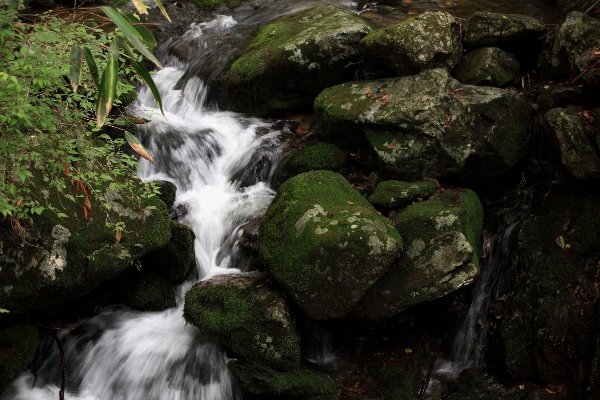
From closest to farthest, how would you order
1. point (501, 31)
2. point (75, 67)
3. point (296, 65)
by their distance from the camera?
point (75, 67) < point (501, 31) < point (296, 65)

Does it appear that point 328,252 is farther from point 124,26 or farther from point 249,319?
point 124,26

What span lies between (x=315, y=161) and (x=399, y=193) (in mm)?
1388

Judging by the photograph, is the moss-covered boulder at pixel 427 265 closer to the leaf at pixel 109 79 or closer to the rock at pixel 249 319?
the rock at pixel 249 319

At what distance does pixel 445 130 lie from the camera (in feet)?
20.1

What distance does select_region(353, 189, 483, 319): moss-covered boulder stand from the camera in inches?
202

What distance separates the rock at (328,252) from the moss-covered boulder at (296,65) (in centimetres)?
325

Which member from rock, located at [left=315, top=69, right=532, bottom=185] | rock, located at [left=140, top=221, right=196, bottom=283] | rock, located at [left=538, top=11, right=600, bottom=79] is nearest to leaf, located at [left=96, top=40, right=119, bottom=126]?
rock, located at [left=140, top=221, right=196, bottom=283]

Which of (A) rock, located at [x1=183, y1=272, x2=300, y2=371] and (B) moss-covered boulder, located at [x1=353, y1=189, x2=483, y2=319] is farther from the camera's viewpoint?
(B) moss-covered boulder, located at [x1=353, y1=189, x2=483, y2=319]

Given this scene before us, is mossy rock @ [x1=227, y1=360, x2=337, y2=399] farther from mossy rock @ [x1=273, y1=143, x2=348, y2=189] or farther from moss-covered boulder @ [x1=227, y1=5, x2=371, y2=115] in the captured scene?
moss-covered boulder @ [x1=227, y1=5, x2=371, y2=115]

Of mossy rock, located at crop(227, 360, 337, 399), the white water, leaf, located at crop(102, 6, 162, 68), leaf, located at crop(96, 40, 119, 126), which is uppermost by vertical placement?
leaf, located at crop(102, 6, 162, 68)

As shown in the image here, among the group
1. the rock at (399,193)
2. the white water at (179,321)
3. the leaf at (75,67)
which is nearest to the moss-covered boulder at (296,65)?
the white water at (179,321)

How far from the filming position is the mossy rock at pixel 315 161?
682 centimetres

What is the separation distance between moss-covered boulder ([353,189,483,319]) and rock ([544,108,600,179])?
46.7 inches

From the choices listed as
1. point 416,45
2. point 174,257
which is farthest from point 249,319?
point 416,45
